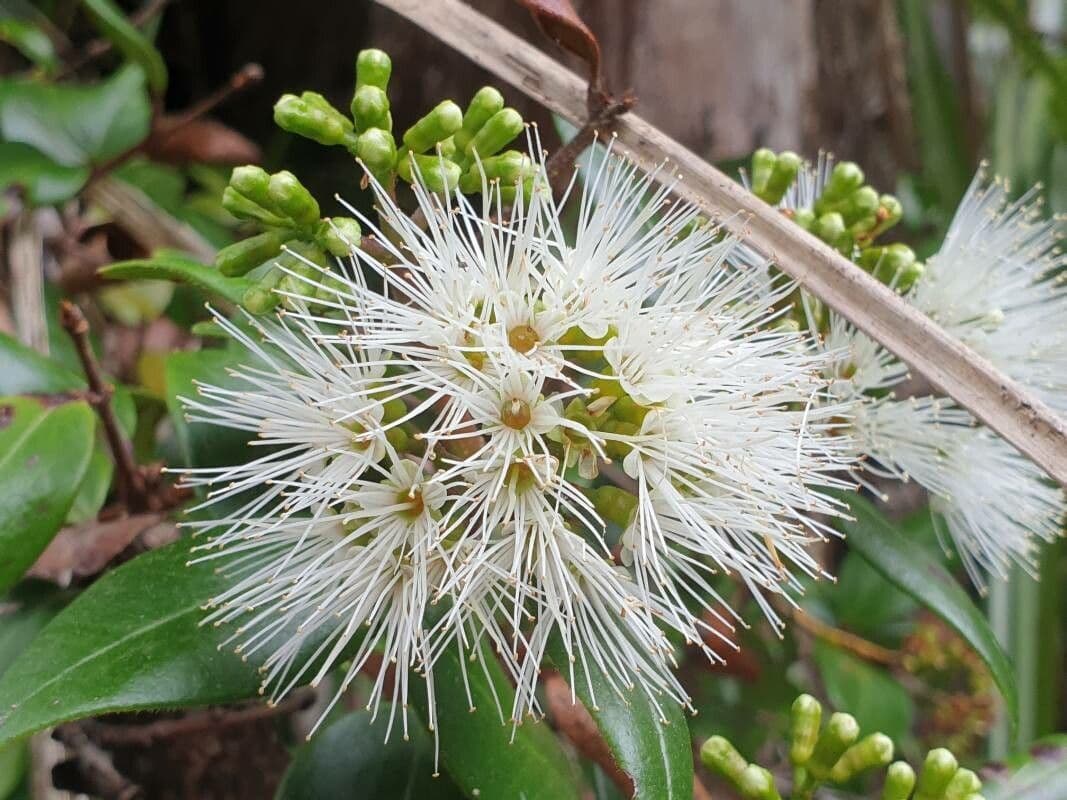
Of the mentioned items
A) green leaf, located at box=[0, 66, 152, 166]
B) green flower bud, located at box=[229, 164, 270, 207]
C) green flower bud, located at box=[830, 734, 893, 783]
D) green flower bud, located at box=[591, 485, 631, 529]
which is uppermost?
green leaf, located at box=[0, 66, 152, 166]

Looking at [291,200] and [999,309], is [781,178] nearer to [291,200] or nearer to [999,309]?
[999,309]

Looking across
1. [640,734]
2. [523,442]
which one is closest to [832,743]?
[640,734]

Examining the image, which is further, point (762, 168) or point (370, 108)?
point (762, 168)

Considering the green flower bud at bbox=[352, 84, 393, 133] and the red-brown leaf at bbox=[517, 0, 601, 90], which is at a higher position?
the red-brown leaf at bbox=[517, 0, 601, 90]

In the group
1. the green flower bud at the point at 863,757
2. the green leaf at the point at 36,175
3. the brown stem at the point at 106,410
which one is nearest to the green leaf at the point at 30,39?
the green leaf at the point at 36,175

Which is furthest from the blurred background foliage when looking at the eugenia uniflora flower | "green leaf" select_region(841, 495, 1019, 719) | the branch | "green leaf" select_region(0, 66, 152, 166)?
the branch

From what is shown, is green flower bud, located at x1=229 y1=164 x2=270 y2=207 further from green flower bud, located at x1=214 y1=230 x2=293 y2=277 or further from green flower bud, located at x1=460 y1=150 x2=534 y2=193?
green flower bud, located at x1=460 y1=150 x2=534 y2=193

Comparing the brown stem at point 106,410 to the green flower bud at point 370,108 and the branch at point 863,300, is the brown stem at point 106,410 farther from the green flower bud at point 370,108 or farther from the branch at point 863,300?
the branch at point 863,300
